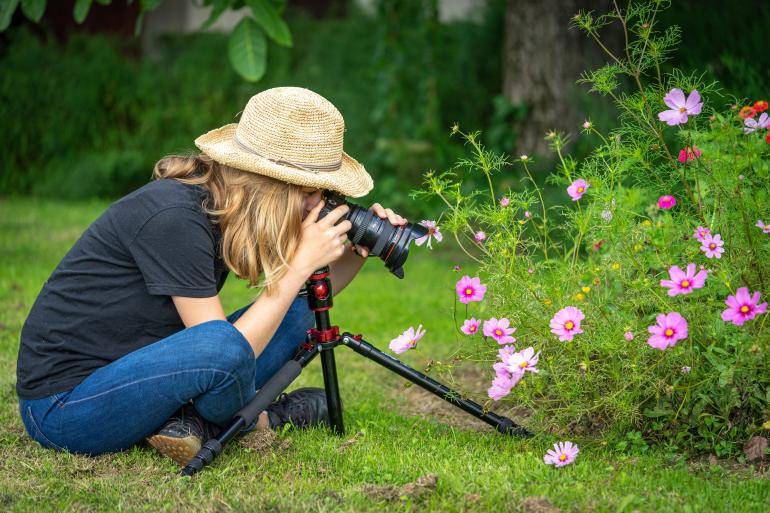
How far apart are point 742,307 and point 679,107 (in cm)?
57

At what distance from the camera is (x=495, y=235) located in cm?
275

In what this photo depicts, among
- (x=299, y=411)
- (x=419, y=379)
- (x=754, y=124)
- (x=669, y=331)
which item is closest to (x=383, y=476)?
(x=419, y=379)

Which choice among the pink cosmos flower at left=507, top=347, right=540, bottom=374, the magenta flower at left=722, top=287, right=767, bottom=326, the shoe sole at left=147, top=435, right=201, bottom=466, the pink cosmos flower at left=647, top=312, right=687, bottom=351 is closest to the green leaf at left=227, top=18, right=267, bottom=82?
the shoe sole at left=147, top=435, right=201, bottom=466

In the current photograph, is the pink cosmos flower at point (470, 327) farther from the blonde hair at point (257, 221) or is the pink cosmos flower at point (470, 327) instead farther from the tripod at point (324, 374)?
the blonde hair at point (257, 221)

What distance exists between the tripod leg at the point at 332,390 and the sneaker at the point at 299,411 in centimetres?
8

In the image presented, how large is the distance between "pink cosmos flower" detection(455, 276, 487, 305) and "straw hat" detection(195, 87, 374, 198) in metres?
0.40

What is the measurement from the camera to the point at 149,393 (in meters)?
2.58

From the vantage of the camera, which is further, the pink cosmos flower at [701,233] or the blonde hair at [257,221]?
the blonde hair at [257,221]

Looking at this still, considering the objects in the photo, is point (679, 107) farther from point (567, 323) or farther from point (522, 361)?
point (522, 361)

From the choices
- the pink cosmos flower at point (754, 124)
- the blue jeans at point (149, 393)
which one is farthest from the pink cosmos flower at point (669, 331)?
the blue jeans at point (149, 393)

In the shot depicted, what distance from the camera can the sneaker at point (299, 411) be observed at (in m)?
3.06

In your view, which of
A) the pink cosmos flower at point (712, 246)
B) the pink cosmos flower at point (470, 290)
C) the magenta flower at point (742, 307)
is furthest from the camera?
the pink cosmos flower at point (470, 290)

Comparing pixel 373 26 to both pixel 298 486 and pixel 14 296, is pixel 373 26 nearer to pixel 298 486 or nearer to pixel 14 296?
pixel 14 296

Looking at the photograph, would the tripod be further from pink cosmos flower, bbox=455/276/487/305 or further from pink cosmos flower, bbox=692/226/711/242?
pink cosmos flower, bbox=692/226/711/242
